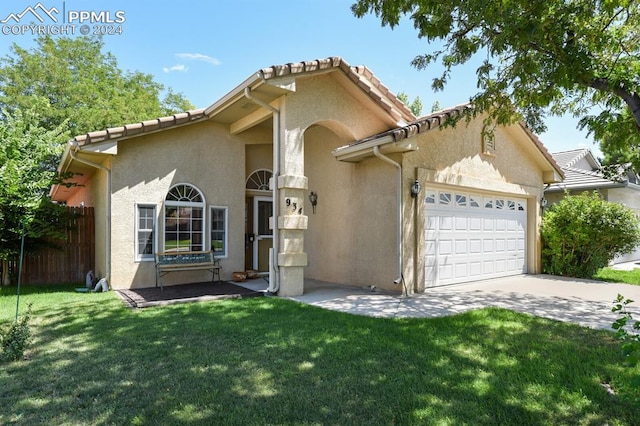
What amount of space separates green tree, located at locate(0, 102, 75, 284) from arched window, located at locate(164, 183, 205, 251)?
3210 millimetres

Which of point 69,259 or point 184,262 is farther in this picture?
point 69,259

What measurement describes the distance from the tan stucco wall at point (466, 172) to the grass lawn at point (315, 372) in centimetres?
281

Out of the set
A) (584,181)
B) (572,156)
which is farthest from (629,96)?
(572,156)

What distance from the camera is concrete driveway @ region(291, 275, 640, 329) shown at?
680 centimetres

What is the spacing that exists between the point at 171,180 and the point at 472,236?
8713mm

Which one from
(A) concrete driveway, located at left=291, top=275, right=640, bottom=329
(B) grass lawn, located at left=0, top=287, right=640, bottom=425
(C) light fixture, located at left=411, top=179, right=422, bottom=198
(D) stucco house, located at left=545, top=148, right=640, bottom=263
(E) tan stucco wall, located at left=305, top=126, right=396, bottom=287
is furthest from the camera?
(D) stucco house, located at left=545, top=148, right=640, bottom=263

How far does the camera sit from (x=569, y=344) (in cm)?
496

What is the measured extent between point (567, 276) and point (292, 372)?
11.7m

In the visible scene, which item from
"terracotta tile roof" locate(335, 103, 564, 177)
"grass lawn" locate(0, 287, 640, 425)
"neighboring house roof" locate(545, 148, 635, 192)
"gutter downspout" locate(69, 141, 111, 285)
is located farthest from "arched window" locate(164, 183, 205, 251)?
"neighboring house roof" locate(545, 148, 635, 192)

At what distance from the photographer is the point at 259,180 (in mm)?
11898

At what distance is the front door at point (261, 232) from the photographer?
38.8 feet

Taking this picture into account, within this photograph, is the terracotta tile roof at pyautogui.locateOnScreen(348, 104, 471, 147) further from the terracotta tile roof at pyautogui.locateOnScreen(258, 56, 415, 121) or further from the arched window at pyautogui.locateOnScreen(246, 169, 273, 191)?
the arched window at pyautogui.locateOnScreen(246, 169, 273, 191)

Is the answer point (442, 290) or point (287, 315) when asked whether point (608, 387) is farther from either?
point (442, 290)

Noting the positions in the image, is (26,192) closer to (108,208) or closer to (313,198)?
(108,208)
